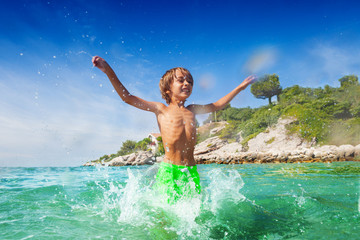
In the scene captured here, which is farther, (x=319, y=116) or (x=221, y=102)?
(x=319, y=116)

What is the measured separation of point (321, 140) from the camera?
29.7 metres

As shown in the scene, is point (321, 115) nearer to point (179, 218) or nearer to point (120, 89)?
point (179, 218)

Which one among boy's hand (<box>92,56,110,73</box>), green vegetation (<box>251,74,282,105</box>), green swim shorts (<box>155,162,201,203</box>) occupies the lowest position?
green swim shorts (<box>155,162,201,203</box>)

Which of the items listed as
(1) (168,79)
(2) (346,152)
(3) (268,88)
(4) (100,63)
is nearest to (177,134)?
(1) (168,79)

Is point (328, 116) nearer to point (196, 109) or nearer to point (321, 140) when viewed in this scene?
point (321, 140)

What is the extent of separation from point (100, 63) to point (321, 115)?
37797mm

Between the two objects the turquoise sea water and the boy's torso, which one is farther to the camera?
the boy's torso

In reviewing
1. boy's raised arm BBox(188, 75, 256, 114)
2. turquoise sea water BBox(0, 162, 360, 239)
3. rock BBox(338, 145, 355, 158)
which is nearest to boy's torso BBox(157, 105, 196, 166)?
boy's raised arm BBox(188, 75, 256, 114)

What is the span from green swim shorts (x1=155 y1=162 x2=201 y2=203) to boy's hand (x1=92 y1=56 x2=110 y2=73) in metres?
1.49

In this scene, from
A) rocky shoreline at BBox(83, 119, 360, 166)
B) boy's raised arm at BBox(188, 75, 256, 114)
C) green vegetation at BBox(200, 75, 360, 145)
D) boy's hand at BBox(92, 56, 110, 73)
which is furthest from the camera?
green vegetation at BBox(200, 75, 360, 145)

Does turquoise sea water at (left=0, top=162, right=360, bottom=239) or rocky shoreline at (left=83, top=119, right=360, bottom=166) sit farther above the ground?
rocky shoreline at (left=83, top=119, right=360, bottom=166)

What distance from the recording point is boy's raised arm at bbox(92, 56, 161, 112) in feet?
8.95

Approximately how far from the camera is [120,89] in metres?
2.89

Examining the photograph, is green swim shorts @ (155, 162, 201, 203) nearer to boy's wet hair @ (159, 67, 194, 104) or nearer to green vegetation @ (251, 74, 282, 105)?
boy's wet hair @ (159, 67, 194, 104)
